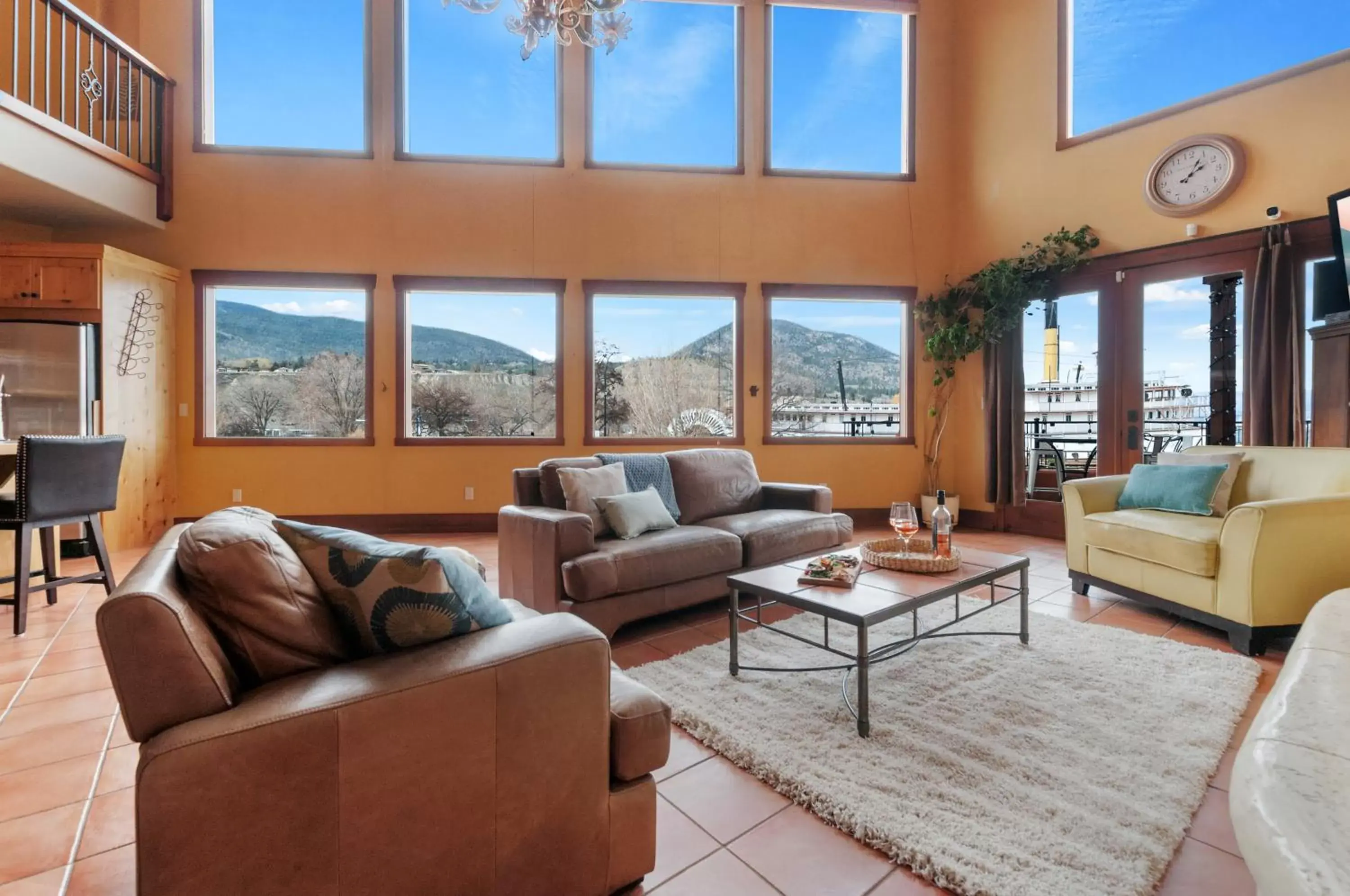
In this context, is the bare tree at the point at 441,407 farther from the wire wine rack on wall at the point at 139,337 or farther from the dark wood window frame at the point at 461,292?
the wire wine rack on wall at the point at 139,337

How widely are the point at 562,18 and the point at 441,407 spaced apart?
3.37 m

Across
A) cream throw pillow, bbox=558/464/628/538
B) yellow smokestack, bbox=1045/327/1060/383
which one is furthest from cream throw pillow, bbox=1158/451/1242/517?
cream throw pillow, bbox=558/464/628/538

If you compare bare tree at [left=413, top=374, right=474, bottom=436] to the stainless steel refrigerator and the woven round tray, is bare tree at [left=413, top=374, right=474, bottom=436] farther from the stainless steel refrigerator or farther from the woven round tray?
the woven round tray

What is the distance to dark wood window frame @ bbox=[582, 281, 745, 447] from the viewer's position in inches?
230

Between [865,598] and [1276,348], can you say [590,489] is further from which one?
[1276,348]

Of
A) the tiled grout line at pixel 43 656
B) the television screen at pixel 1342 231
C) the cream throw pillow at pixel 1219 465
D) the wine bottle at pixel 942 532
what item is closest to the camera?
the tiled grout line at pixel 43 656

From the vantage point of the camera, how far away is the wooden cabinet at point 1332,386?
350 centimetres

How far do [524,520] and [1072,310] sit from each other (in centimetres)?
482

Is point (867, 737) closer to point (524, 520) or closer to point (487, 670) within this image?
point (487, 670)

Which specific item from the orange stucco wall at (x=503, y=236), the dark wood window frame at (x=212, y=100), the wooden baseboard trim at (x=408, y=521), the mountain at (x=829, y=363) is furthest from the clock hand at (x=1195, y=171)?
the dark wood window frame at (x=212, y=100)

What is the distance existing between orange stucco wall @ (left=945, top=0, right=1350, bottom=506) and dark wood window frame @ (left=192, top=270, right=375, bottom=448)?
5392 mm

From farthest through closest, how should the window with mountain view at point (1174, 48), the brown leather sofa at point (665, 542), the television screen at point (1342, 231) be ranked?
the window with mountain view at point (1174, 48)
the television screen at point (1342, 231)
the brown leather sofa at point (665, 542)

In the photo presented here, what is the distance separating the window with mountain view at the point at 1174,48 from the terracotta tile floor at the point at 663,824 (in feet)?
13.8

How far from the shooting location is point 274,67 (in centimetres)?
563
